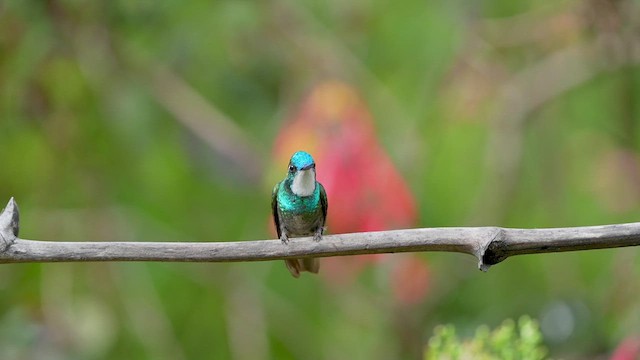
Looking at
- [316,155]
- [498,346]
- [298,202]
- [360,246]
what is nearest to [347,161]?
[316,155]

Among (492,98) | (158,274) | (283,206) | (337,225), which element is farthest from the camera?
(158,274)

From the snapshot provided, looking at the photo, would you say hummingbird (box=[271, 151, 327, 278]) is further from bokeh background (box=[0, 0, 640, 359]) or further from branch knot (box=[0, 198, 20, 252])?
bokeh background (box=[0, 0, 640, 359])

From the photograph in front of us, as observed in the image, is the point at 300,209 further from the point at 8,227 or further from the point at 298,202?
the point at 8,227

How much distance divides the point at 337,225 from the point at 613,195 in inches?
62.6

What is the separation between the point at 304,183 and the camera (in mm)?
2611

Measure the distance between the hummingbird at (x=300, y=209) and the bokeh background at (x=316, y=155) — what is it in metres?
1.12

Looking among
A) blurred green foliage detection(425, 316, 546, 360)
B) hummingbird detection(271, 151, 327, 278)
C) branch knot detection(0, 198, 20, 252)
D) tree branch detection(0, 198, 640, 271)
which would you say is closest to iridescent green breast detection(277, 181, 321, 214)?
hummingbird detection(271, 151, 327, 278)

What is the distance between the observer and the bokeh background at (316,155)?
3.96m

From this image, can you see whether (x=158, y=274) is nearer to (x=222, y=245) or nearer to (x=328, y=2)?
(x=328, y=2)

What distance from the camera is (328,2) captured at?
4637 mm

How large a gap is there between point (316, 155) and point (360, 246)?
229 centimetres

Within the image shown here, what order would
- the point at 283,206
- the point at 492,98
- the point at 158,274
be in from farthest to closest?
the point at 158,274
the point at 492,98
the point at 283,206

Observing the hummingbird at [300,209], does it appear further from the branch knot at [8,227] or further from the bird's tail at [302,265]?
the branch knot at [8,227]

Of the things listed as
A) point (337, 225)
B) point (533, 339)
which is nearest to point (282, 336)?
point (337, 225)
